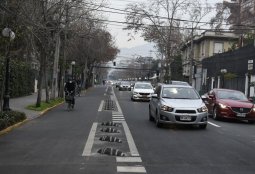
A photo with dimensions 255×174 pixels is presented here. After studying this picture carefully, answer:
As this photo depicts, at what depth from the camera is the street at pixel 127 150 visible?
9.55 meters

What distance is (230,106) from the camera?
2223 cm

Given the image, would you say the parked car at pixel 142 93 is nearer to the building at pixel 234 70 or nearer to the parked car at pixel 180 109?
the building at pixel 234 70

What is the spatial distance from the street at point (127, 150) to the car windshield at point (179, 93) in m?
1.23

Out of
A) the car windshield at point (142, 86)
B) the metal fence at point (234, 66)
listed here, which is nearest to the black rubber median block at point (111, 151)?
the car windshield at point (142, 86)

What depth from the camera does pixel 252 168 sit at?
391 inches

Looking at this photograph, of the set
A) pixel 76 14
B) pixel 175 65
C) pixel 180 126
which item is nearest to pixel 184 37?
pixel 175 65

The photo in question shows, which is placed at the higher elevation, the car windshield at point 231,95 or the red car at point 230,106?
the car windshield at point 231,95

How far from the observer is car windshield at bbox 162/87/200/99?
18.6 meters

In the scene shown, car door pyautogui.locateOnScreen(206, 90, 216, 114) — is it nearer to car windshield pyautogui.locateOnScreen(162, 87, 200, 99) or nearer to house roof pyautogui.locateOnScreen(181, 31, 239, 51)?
car windshield pyautogui.locateOnScreen(162, 87, 200, 99)

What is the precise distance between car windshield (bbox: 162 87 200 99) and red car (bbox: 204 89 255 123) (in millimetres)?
3952

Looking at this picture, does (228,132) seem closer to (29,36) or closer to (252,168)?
(252,168)

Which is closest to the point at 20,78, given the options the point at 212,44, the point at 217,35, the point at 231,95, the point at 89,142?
the point at 231,95

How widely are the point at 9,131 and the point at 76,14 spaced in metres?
16.5

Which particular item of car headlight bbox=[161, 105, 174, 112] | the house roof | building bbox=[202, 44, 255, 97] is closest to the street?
car headlight bbox=[161, 105, 174, 112]
